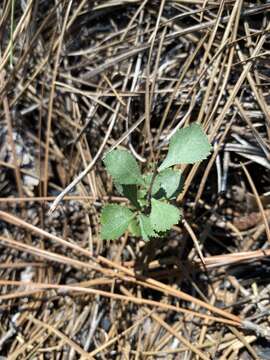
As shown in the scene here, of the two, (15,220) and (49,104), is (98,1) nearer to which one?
(49,104)

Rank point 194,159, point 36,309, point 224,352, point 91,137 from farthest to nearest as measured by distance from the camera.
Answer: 1. point 91,137
2. point 36,309
3. point 224,352
4. point 194,159

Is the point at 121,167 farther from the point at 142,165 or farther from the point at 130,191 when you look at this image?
the point at 142,165

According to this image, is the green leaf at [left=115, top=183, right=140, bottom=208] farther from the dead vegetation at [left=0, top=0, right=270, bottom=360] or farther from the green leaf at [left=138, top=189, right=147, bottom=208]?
the dead vegetation at [left=0, top=0, right=270, bottom=360]

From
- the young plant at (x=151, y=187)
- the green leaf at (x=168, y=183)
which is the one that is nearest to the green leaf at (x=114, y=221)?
the young plant at (x=151, y=187)

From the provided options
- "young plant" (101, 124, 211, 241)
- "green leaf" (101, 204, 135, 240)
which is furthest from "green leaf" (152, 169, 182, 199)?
"green leaf" (101, 204, 135, 240)

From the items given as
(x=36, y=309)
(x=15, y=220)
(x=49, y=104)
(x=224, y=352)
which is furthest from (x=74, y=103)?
(x=224, y=352)

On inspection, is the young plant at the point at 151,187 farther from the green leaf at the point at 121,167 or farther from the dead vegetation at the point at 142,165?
the dead vegetation at the point at 142,165

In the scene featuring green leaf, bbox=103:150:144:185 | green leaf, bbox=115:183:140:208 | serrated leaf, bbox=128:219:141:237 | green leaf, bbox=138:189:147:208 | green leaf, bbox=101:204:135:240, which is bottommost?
serrated leaf, bbox=128:219:141:237
